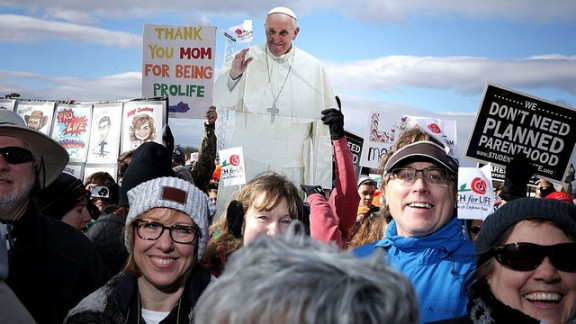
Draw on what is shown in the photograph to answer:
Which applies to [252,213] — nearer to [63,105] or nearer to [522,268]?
[522,268]

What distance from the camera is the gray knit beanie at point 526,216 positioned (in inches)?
81.7

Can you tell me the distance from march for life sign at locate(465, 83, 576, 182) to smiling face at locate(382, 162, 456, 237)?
8.59 ft

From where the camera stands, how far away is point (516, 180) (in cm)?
397

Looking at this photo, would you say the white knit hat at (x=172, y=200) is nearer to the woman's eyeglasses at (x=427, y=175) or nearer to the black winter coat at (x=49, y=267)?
the black winter coat at (x=49, y=267)

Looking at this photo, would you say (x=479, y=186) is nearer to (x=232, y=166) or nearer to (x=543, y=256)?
(x=232, y=166)

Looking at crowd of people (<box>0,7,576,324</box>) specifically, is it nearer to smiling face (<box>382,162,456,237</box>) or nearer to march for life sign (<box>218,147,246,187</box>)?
smiling face (<box>382,162,456,237</box>)

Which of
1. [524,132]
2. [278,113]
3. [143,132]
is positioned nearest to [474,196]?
[524,132]

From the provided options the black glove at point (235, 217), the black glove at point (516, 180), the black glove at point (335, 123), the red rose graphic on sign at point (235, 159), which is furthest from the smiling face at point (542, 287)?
the red rose graphic on sign at point (235, 159)

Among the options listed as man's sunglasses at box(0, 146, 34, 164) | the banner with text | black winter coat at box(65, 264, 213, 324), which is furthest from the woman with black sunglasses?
the banner with text

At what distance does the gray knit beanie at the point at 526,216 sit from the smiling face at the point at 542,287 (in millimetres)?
36

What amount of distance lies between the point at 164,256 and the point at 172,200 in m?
0.23

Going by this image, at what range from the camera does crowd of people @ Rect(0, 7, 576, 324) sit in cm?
97

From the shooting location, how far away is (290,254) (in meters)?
0.99

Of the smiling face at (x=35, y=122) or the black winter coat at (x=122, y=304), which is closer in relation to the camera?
the black winter coat at (x=122, y=304)
